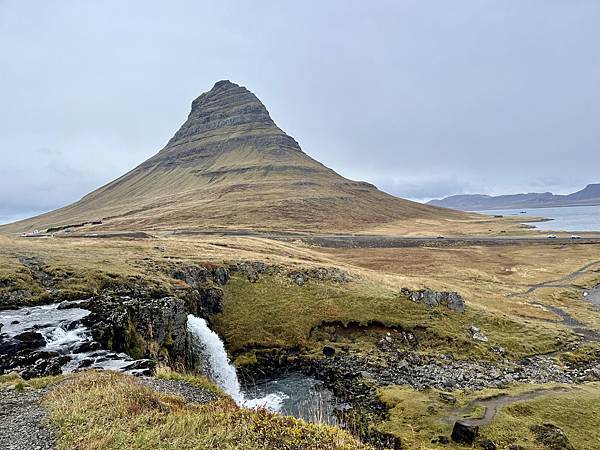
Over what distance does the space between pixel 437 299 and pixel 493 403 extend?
73.2 feet

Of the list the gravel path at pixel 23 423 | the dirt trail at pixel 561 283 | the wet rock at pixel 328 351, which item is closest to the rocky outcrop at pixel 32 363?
the gravel path at pixel 23 423

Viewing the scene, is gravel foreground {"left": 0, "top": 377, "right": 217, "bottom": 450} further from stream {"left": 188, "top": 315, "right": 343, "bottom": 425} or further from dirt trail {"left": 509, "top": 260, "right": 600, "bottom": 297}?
dirt trail {"left": 509, "top": 260, "right": 600, "bottom": 297}

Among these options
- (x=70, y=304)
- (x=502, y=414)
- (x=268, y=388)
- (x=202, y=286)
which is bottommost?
(x=268, y=388)

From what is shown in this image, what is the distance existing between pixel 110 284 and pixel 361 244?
98.1 metres

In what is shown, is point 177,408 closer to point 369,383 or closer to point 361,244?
point 369,383

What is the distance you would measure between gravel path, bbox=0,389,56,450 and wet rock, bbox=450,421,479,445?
22194 mm

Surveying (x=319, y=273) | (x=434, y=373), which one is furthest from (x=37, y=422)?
(x=319, y=273)

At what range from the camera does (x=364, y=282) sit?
187 ft

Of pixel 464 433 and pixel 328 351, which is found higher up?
pixel 328 351

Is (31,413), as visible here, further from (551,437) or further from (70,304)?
(551,437)

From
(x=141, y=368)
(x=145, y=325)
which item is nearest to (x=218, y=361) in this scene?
(x=145, y=325)

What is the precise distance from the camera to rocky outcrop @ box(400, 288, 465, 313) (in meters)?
50.2

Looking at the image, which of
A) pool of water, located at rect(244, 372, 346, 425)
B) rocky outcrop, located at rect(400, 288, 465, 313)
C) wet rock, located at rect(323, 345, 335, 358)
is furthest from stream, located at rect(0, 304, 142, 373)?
rocky outcrop, located at rect(400, 288, 465, 313)

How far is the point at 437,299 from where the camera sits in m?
50.9
